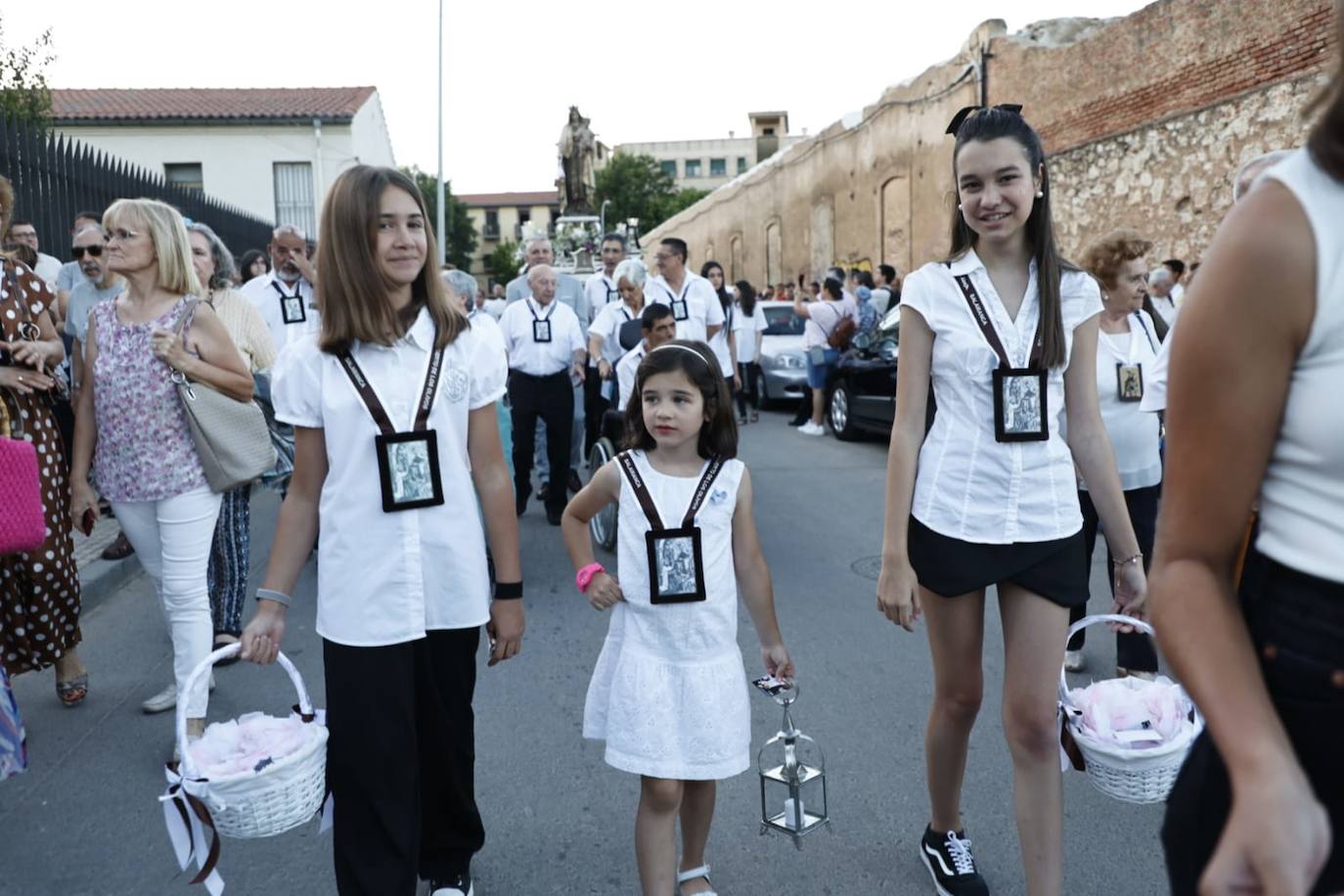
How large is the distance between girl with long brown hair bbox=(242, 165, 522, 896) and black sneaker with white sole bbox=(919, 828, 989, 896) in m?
1.45

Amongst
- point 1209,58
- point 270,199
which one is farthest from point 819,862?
point 270,199

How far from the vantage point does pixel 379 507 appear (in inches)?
106

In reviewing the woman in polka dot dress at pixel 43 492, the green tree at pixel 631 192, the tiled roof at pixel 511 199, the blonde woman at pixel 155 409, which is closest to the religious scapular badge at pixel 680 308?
the blonde woman at pixel 155 409

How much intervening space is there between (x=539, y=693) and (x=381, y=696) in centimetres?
222

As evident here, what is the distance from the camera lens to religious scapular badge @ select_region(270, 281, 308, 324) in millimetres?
7418

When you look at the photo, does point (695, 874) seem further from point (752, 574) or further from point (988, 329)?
point (988, 329)

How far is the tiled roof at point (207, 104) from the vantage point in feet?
111

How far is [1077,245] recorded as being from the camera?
16469 mm

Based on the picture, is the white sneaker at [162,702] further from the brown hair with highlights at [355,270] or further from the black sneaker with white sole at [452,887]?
the brown hair with highlights at [355,270]

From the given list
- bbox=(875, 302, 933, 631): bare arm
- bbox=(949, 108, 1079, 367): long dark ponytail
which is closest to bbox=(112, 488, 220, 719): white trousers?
bbox=(875, 302, 933, 631): bare arm

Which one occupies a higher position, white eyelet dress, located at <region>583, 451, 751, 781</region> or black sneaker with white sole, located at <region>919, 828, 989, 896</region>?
white eyelet dress, located at <region>583, 451, 751, 781</region>

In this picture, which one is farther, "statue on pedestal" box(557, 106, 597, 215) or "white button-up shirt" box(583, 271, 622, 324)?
"statue on pedestal" box(557, 106, 597, 215)

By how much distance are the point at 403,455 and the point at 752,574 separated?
1.04 metres

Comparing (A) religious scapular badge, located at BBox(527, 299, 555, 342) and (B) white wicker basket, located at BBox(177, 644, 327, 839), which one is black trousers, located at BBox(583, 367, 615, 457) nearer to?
(A) religious scapular badge, located at BBox(527, 299, 555, 342)
